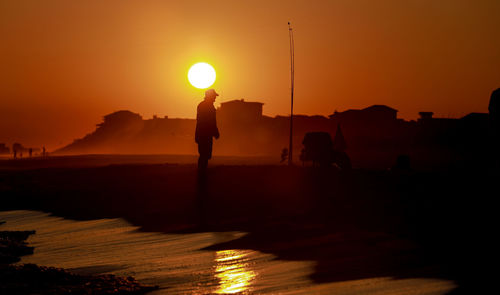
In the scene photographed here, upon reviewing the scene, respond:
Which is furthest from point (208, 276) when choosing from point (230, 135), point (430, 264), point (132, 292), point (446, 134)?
point (230, 135)

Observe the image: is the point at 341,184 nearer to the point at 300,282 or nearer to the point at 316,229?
the point at 316,229

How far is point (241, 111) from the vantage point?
98312 millimetres

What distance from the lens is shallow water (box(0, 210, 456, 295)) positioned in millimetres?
6430

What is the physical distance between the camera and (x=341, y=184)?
17656 mm

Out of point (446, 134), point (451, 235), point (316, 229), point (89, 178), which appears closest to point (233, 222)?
point (316, 229)

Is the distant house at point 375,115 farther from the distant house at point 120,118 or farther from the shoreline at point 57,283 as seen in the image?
the distant house at point 120,118

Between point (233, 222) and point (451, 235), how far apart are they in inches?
193

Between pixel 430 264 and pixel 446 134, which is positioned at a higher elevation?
pixel 446 134

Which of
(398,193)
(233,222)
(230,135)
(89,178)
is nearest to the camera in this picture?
(233,222)

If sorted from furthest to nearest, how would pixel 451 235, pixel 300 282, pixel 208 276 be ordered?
Result: pixel 451 235, pixel 208 276, pixel 300 282

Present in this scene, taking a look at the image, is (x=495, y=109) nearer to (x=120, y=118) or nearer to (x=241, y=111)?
(x=241, y=111)

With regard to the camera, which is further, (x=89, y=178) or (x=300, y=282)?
(x=89, y=178)

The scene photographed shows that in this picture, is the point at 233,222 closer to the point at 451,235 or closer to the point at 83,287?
the point at 451,235

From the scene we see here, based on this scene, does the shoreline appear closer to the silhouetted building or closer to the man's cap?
the man's cap
